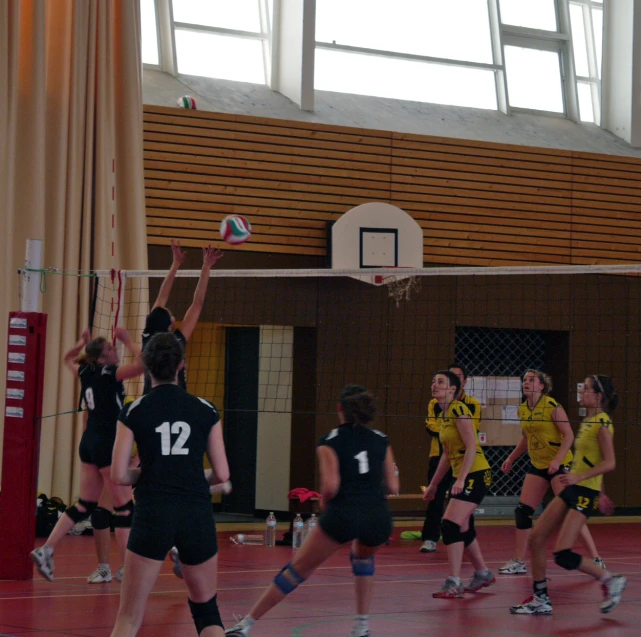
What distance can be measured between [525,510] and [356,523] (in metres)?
3.69

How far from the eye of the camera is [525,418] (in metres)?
8.70

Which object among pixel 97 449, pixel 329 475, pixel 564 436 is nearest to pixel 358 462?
pixel 329 475

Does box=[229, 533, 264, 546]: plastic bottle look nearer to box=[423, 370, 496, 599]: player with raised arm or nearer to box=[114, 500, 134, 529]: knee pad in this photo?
box=[423, 370, 496, 599]: player with raised arm

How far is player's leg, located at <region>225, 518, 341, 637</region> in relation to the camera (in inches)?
222

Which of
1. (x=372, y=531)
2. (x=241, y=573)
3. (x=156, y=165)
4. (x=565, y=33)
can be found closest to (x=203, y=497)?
(x=372, y=531)

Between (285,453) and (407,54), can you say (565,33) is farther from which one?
(285,453)

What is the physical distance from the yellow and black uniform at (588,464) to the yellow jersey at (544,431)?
4.55 feet

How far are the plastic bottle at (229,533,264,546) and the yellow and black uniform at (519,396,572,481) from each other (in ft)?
11.3

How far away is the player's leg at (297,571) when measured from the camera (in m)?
5.63

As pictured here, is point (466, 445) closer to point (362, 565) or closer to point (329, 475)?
point (362, 565)

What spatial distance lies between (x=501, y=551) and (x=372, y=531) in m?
5.62

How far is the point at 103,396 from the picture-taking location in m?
7.70

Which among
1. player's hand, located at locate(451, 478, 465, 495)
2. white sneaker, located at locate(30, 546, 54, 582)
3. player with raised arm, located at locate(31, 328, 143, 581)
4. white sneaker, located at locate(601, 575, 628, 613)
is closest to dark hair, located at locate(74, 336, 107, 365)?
player with raised arm, located at locate(31, 328, 143, 581)

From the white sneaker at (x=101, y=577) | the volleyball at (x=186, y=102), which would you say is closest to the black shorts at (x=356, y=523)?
the white sneaker at (x=101, y=577)
